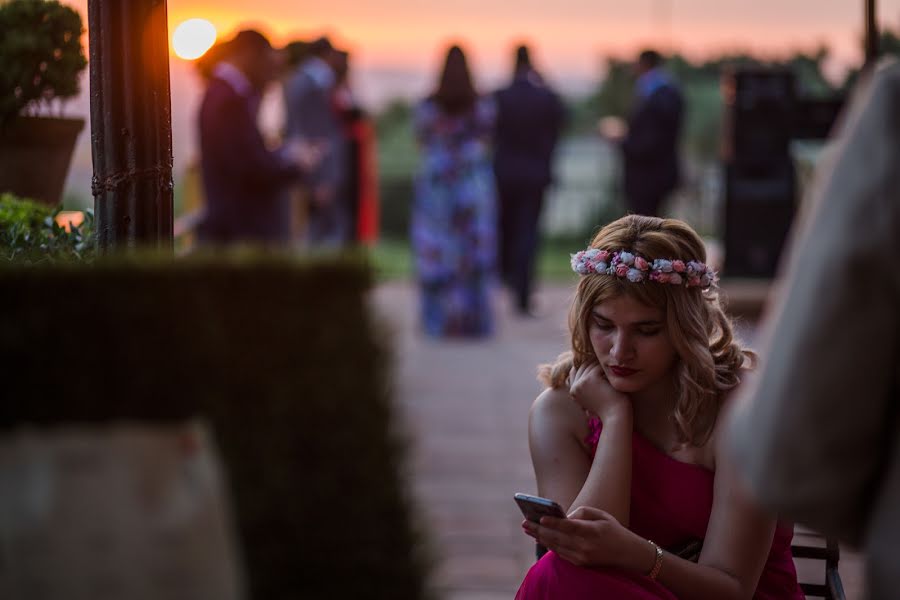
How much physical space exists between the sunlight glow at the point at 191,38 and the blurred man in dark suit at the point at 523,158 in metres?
3.09

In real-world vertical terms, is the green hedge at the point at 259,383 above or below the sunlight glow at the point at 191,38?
below

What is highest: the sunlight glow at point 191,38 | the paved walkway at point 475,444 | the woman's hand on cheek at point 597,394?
the sunlight glow at point 191,38

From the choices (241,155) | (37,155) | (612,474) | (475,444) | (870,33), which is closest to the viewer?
(612,474)

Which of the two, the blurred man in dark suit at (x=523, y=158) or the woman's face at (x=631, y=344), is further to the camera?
the blurred man in dark suit at (x=523, y=158)

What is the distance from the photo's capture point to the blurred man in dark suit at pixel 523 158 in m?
9.19

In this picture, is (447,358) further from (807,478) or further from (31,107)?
(807,478)

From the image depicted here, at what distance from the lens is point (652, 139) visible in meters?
9.80

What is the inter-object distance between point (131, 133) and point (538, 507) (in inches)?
37.0

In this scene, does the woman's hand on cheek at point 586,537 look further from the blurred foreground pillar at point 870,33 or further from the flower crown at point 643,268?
the blurred foreground pillar at point 870,33

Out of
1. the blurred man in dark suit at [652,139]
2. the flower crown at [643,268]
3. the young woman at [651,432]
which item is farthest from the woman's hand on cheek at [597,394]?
the blurred man in dark suit at [652,139]

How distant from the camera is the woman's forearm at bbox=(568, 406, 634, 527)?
223cm

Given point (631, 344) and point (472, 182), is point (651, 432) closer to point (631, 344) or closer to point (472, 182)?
point (631, 344)

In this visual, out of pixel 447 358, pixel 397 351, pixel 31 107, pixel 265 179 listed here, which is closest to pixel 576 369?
pixel 397 351

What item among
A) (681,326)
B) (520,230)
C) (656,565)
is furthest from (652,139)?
(656,565)
